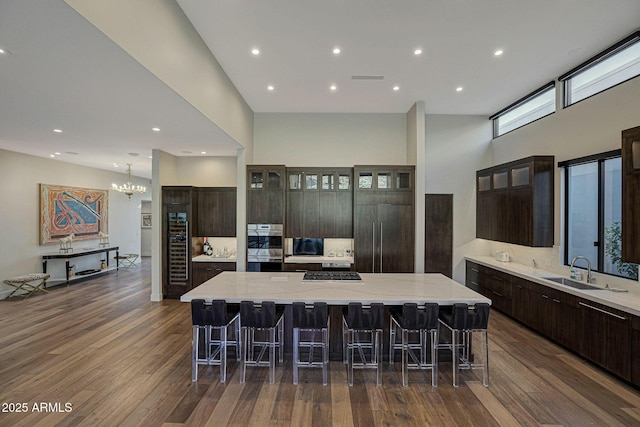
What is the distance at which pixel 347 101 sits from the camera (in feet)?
17.9

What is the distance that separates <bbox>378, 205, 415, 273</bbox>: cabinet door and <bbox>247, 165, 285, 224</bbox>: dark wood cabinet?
6.60 ft

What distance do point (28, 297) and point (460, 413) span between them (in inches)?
321

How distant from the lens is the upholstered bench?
5.83 meters

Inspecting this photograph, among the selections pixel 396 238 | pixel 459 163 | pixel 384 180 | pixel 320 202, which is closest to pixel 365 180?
pixel 384 180

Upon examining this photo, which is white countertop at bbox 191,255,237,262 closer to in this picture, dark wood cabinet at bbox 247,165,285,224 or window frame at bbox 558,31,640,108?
dark wood cabinet at bbox 247,165,285,224

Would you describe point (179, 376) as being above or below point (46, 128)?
below

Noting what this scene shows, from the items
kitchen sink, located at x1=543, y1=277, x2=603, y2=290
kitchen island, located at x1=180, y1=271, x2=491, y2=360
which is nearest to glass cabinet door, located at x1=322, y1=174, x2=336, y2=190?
kitchen island, located at x1=180, y1=271, x2=491, y2=360

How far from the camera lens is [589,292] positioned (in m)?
3.43

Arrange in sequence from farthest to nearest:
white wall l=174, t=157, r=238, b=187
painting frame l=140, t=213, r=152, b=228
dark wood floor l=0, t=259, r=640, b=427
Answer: painting frame l=140, t=213, r=152, b=228
white wall l=174, t=157, r=238, b=187
dark wood floor l=0, t=259, r=640, b=427

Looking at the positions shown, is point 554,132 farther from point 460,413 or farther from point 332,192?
point 460,413

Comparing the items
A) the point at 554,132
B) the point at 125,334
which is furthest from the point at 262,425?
the point at 554,132

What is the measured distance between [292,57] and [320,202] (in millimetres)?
2701

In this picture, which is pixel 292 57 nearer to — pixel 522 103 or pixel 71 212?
pixel 522 103

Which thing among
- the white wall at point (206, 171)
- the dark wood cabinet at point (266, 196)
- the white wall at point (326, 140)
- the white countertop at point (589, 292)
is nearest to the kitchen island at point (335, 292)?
the white countertop at point (589, 292)
